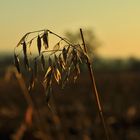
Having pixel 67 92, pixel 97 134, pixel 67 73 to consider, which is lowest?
pixel 67 92

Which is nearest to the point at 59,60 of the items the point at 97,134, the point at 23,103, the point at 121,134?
the point at 97,134

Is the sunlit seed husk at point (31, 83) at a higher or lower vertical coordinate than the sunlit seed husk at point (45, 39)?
lower

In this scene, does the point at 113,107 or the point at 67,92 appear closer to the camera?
the point at 113,107

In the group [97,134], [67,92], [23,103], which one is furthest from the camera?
[67,92]

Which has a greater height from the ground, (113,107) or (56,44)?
(56,44)

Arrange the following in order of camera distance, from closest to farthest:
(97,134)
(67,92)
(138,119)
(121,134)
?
1. (97,134)
2. (121,134)
3. (138,119)
4. (67,92)

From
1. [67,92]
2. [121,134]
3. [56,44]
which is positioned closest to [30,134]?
[121,134]

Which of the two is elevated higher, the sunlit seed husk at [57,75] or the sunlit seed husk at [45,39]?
the sunlit seed husk at [45,39]

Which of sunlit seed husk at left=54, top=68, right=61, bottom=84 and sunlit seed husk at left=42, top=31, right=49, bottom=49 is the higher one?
sunlit seed husk at left=42, top=31, right=49, bottom=49

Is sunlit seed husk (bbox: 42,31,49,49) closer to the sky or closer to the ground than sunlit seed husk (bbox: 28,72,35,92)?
closer to the sky

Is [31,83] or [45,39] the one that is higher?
[45,39]

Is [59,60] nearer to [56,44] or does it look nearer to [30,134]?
[56,44]
